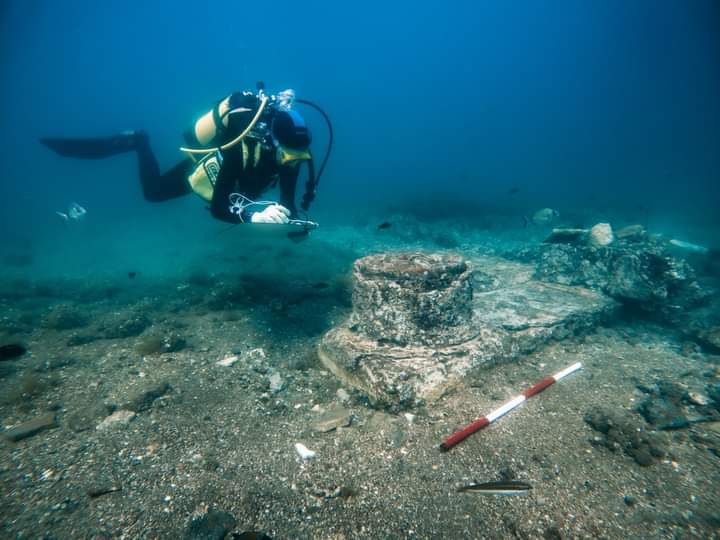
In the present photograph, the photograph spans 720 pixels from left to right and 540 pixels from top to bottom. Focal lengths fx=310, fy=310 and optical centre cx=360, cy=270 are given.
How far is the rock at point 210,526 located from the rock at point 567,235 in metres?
11.6

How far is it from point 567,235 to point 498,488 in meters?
10.0

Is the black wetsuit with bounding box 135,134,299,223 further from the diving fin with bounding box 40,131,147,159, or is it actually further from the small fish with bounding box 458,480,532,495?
the diving fin with bounding box 40,131,147,159

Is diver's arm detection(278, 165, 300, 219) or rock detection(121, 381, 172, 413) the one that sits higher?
diver's arm detection(278, 165, 300, 219)

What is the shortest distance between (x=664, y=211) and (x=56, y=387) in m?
43.2

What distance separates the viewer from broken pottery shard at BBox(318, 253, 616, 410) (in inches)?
157

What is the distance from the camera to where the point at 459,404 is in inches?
153

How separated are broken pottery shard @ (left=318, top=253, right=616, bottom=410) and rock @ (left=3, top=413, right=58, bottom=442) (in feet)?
11.1

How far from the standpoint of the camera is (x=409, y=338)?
172 inches

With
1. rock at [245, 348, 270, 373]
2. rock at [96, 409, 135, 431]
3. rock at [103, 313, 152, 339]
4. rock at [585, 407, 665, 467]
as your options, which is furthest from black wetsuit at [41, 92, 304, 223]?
rock at [585, 407, 665, 467]

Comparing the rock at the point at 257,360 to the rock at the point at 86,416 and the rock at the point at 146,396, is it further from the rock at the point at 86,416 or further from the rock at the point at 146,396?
the rock at the point at 86,416

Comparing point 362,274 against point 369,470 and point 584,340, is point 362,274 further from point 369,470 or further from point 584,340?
point 584,340

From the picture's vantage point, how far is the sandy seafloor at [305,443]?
2.62m

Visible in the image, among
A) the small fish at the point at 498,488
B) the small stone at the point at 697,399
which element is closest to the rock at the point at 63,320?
the small fish at the point at 498,488

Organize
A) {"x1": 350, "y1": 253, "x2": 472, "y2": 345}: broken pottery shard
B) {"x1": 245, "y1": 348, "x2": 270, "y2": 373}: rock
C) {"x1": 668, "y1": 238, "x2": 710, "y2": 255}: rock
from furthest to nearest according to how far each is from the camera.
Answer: {"x1": 668, "y1": 238, "x2": 710, "y2": 255}: rock, {"x1": 245, "y1": 348, "x2": 270, "y2": 373}: rock, {"x1": 350, "y1": 253, "x2": 472, "y2": 345}: broken pottery shard
